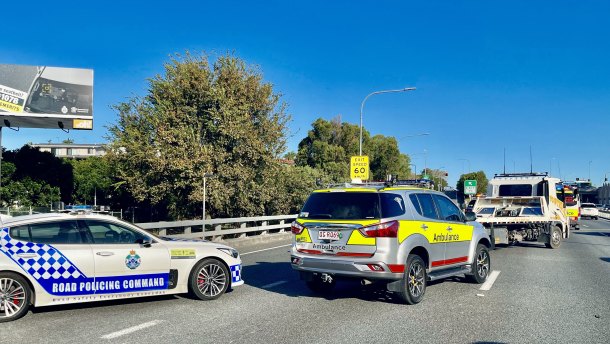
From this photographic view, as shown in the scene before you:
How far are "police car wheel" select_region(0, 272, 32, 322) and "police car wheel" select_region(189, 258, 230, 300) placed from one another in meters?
2.22

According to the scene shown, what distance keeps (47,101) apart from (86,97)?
2.17 metres

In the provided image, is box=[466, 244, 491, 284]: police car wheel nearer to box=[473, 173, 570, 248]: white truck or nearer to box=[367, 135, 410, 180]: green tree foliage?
box=[473, 173, 570, 248]: white truck

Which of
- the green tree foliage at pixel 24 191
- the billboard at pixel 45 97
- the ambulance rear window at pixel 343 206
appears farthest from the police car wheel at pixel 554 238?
the green tree foliage at pixel 24 191

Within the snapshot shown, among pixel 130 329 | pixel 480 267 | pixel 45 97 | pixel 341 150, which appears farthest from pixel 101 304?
pixel 341 150

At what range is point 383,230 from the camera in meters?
7.51

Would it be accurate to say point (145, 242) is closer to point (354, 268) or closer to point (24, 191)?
point (354, 268)

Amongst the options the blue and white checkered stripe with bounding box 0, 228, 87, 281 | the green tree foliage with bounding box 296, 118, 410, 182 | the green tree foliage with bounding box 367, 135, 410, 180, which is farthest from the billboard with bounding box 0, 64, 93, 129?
the green tree foliage with bounding box 367, 135, 410, 180

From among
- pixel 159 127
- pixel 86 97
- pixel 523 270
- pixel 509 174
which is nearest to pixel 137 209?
pixel 86 97

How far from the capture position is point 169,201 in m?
25.6

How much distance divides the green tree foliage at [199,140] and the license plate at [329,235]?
15549mm

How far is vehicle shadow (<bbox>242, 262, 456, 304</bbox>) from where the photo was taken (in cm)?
857

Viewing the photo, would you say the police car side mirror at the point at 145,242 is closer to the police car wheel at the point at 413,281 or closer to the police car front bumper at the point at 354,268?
the police car front bumper at the point at 354,268

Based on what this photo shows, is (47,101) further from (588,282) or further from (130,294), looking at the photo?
(588,282)

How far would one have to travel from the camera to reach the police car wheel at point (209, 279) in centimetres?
802
